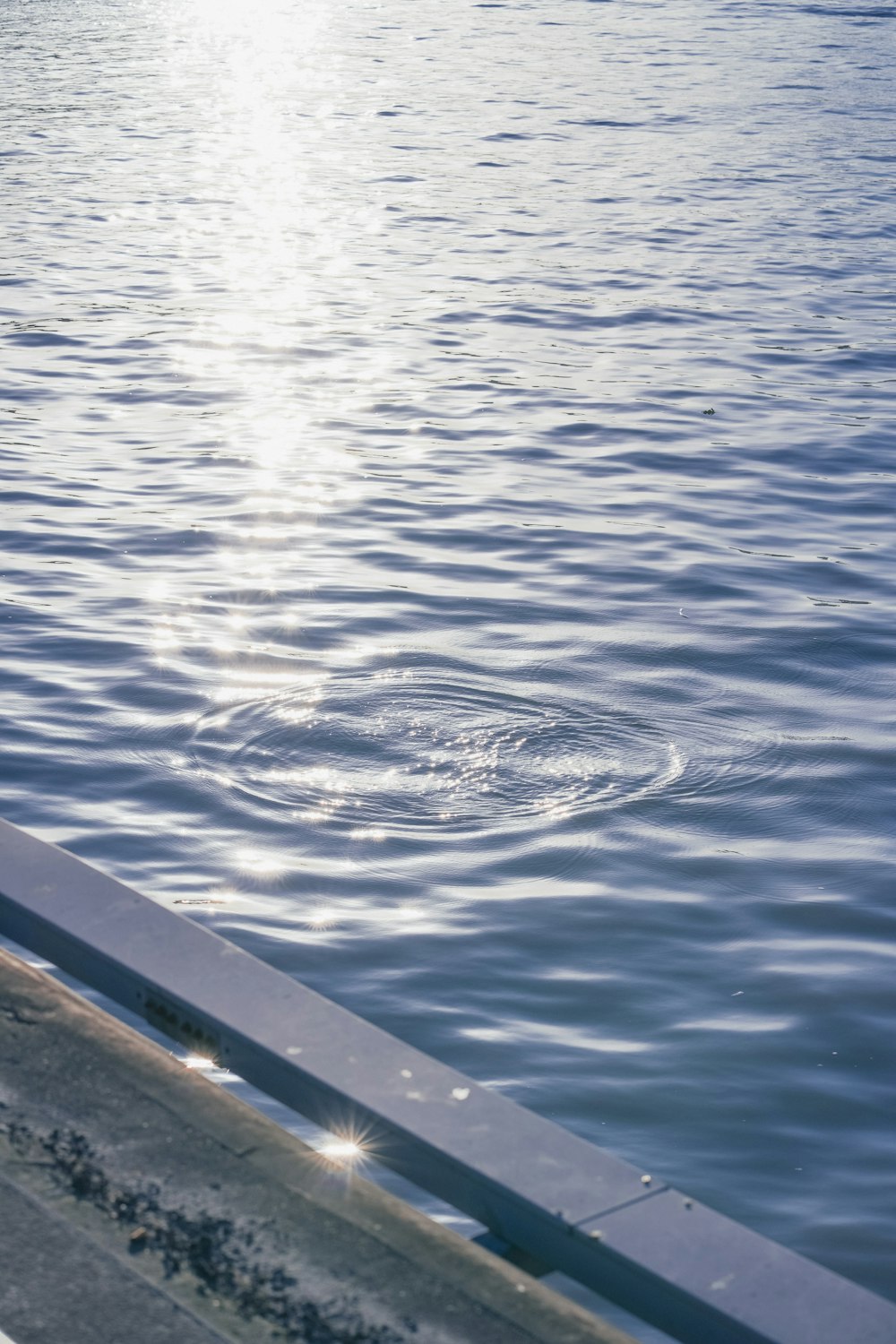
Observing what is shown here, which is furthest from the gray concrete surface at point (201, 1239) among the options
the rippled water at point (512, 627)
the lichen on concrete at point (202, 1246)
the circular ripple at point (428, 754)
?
A: the circular ripple at point (428, 754)

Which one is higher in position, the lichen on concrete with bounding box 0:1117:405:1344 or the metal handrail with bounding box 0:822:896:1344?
the metal handrail with bounding box 0:822:896:1344

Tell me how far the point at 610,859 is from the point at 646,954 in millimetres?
625

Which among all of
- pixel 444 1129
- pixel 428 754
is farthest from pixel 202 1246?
pixel 428 754

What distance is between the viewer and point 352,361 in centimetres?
1455

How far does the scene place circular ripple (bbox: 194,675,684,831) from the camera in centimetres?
644

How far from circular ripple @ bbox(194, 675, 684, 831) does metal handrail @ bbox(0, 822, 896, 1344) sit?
2.96 m

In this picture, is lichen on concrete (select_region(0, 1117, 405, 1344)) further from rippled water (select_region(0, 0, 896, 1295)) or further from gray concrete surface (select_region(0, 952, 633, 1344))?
rippled water (select_region(0, 0, 896, 1295))

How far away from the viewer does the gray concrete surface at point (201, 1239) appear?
255 cm

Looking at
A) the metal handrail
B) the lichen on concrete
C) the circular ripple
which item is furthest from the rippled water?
the lichen on concrete

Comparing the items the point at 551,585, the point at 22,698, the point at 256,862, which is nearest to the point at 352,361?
the point at 551,585

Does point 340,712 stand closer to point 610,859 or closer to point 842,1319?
point 610,859

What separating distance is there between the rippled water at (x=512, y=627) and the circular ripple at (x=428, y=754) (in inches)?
0.9

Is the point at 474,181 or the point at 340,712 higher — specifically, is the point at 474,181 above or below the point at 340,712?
above

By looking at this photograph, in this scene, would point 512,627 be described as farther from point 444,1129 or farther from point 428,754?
point 444,1129
